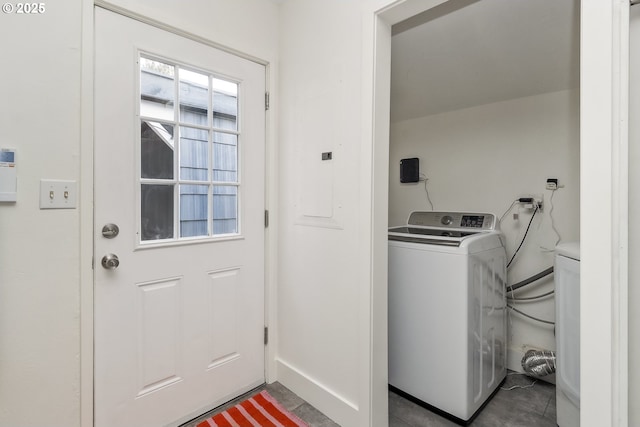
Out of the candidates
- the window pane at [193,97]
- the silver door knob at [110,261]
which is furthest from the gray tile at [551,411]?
the window pane at [193,97]

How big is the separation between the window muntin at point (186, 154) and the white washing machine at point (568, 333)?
1.70 m

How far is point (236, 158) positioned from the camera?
1830mm

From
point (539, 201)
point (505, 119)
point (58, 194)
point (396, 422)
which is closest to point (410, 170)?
point (505, 119)

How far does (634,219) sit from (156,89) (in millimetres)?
1962

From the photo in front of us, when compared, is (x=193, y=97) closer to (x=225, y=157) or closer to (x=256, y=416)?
(x=225, y=157)

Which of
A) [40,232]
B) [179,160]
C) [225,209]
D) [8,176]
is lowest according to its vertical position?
[40,232]

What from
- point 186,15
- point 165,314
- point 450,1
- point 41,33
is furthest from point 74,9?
point 450,1

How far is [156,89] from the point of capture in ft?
5.04

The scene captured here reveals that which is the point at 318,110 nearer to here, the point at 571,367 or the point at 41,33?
the point at 41,33

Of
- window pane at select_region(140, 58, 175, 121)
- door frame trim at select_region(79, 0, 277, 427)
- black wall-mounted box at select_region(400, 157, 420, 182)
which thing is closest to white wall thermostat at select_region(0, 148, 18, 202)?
door frame trim at select_region(79, 0, 277, 427)

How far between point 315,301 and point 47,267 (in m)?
1.23

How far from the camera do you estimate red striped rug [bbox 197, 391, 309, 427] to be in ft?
5.29

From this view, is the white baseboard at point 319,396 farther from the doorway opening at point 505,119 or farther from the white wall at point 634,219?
the doorway opening at point 505,119

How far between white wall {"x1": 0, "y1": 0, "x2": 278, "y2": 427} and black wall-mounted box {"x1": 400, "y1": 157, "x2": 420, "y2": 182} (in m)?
2.23
